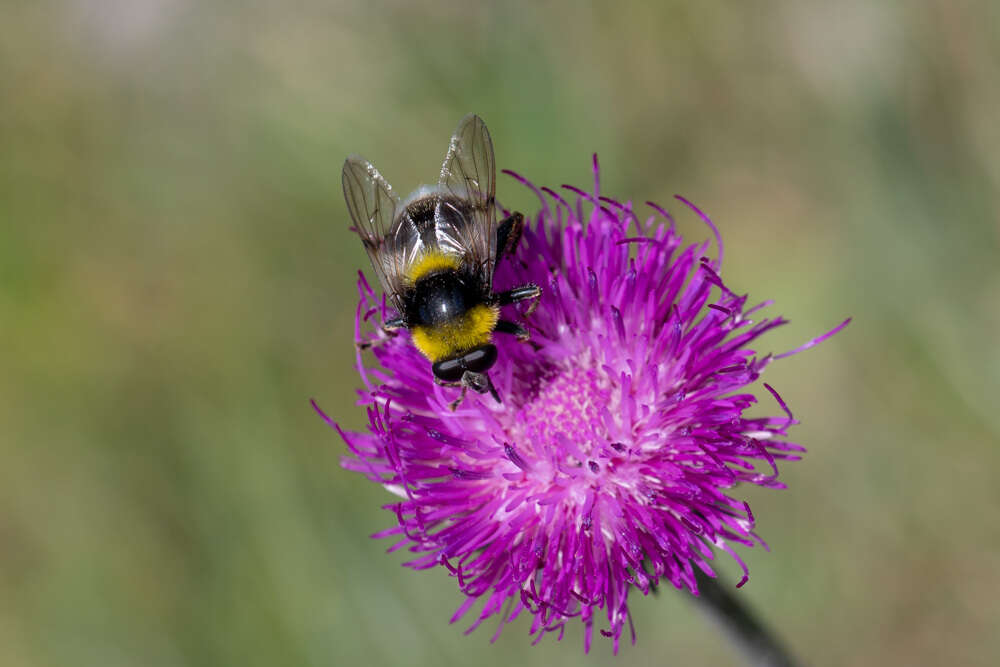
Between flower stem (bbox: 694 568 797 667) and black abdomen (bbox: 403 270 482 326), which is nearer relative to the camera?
black abdomen (bbox: 403 270 482 326)

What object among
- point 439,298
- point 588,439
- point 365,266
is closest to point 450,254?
point 439,298

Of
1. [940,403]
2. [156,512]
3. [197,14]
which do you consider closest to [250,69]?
[197,14]

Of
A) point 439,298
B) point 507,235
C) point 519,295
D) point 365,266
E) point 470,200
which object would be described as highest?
point 365,266

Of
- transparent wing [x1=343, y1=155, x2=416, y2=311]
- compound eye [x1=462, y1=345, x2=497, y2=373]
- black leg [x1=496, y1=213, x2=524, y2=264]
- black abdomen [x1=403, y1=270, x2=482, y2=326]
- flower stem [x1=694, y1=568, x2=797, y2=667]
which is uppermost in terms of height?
transparent wing [x1=343, y1=155, x2=416, y2=311]

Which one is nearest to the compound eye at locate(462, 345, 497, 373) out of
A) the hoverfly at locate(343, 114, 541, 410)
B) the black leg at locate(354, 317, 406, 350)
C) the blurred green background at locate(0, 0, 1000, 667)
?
the hoverfly at locate(343, 114, 541, 410)

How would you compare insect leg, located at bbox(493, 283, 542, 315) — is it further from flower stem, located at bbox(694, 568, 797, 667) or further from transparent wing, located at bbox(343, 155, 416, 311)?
flower stem, located at bbox(694, 568, 797, 667)

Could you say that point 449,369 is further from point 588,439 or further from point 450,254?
point 588,439

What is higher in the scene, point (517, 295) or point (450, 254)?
point (450, 254)
